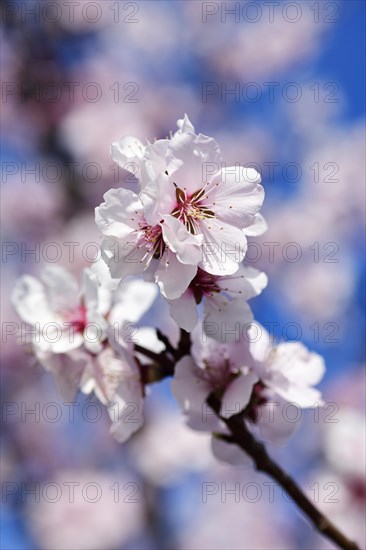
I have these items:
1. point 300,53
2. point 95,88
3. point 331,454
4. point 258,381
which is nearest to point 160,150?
point 258,381

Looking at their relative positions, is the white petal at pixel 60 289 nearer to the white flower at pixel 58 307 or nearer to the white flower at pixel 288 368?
the white flower at pixel 58 307

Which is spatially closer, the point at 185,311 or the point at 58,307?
the point at 185,311

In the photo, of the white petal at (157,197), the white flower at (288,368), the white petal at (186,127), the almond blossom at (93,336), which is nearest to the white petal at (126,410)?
the almond blossom at (93,336)

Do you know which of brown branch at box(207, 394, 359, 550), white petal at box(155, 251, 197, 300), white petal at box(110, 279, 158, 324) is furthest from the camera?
white petal at box(110, 279, 158, 324)

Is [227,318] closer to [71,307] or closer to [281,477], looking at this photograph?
[281,477]

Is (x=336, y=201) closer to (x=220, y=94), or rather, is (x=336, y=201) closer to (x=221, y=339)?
(x=220, y=94)

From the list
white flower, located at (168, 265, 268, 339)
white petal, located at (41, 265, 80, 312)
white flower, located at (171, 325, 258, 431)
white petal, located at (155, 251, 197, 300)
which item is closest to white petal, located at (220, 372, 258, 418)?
white flower, located at (171, 325, 258, 431)

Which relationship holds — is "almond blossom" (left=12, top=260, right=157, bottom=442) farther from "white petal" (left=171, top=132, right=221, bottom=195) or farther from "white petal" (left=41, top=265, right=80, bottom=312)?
"white petal" (left=171, top=132, right=221, bottom=195)

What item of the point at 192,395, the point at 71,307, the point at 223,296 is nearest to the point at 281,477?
the point at 192,395
